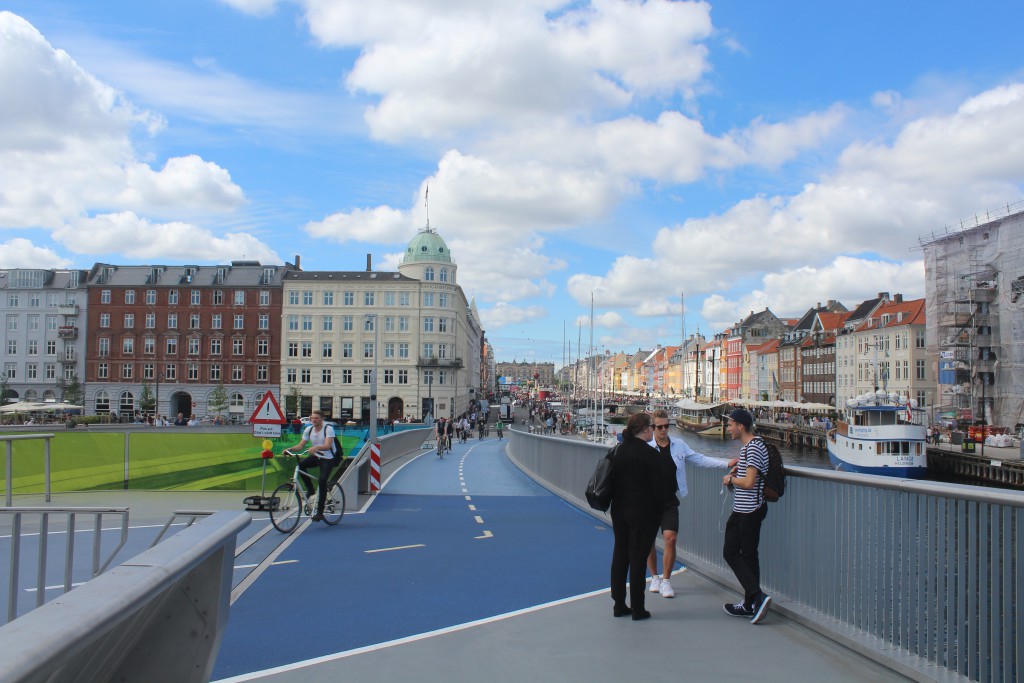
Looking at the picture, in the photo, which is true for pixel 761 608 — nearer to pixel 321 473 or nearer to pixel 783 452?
pixel 321 473

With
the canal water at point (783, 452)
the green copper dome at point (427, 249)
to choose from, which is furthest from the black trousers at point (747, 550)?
the green copper dome at point (427, 249)

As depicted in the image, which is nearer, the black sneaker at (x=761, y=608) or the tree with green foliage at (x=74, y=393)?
the black sneaker at (x=761, y=608)

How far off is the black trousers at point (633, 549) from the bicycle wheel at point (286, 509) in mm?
5992

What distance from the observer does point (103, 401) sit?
83062mm

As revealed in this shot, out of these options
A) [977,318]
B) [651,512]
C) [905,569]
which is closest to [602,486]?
[651,512]

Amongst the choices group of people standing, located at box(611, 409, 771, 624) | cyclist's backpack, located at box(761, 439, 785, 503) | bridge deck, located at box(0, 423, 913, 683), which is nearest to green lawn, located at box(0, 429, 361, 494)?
bridge deck, located at box(0, 423, 913, 683)

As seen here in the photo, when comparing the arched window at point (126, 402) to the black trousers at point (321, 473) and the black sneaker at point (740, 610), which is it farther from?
the black sneaker at point (740, 610)

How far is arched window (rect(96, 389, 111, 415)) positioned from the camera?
82.9 m

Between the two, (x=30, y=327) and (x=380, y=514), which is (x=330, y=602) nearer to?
(x=380, y=514)

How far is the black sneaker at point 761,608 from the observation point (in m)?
6.59

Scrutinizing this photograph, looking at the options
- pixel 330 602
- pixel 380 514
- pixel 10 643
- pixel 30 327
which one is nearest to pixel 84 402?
pixel 30 327

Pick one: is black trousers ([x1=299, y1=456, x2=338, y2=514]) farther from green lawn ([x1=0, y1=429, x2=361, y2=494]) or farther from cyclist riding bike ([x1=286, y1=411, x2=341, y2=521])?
green lawn ([x1=0, y1=429, x2=361, y2=494])

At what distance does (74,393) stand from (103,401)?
2.73 meters

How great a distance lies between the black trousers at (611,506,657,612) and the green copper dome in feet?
261
